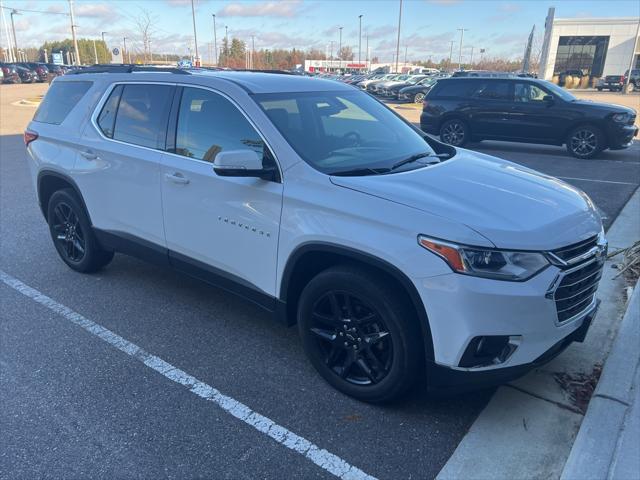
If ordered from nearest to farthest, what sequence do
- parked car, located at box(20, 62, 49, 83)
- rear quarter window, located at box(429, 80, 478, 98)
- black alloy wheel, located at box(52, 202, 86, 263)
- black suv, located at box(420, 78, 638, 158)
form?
black alloy wheel, located at box(52, 202, 86, 263) → black suv, located at box(420, 78, 638, 158) → rear quarter window, located at box(429, 80, 478, 98) → parked car, located at box(20, 62, 49, 83)

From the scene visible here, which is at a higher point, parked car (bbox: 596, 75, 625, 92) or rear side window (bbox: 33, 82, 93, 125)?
rear side window (bbox: 33, 82, 93, 125)

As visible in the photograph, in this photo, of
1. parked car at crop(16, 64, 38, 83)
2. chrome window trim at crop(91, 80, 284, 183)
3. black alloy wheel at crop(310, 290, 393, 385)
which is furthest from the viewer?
parked car at crop(16, 64, 38, 83)

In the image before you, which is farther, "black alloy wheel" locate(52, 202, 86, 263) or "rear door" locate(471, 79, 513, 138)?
"rear door" locate(471, 79, 513, 138)

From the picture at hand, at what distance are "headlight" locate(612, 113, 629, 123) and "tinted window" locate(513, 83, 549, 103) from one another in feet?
5.20

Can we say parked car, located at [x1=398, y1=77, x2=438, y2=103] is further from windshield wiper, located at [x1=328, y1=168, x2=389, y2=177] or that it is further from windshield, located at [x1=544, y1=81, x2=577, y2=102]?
windshield wiper, located at [x1=328, y1=168, x2=389, y2=177]

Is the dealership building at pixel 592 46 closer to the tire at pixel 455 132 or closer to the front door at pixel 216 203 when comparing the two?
the tire at pixel 455 132

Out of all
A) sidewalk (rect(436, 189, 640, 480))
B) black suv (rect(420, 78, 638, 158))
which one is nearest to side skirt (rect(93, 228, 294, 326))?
sidewalk (rect(436, 189, 640, 480))

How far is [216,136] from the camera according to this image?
363 centimetres

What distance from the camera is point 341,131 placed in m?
3.72

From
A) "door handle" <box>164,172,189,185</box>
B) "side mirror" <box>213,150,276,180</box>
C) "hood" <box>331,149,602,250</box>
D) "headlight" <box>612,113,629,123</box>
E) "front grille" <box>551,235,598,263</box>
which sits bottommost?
"headlight" <box>612,113,629,123</box>

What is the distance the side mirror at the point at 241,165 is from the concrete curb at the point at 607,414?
2258 millimetres

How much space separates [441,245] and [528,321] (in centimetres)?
57

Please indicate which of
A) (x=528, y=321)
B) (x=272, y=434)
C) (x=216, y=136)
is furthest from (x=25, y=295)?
(x=528, y=321)

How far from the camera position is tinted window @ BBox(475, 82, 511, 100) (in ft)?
Answer: 41.8
